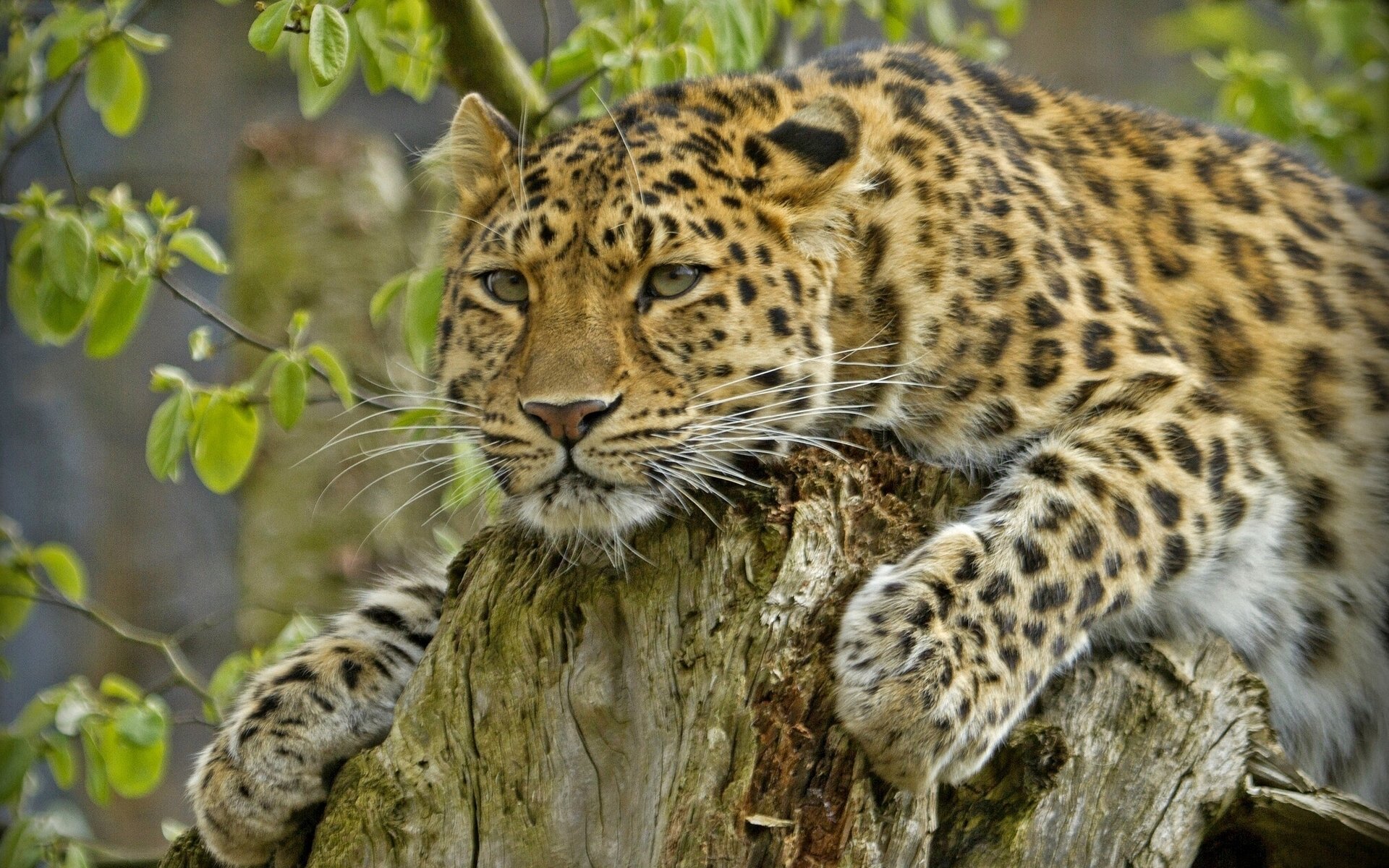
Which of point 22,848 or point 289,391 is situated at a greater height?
point 289,391

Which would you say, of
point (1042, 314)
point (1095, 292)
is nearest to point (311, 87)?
point (1042, 314)

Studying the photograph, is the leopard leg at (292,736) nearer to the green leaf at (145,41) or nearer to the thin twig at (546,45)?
the green leaf at (145,41)

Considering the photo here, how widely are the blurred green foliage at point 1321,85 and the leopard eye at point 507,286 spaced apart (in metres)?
4.77

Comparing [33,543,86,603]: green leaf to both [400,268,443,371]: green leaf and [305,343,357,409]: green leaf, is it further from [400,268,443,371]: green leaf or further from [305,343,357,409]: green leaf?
[400,268,443,371]: green leaf

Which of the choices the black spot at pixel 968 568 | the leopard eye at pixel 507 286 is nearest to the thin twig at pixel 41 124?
the leopard eye at pixel 507 286

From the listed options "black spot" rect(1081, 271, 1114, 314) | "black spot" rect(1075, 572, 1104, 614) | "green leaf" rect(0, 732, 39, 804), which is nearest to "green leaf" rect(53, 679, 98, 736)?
"green leaf" rect(0, 732, 39, 804)

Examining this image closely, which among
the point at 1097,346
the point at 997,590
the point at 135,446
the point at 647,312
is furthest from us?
the point at 135,446

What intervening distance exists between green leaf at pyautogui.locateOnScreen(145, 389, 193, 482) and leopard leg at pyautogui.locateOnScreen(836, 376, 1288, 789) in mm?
2685

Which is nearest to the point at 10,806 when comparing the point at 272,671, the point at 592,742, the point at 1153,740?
the point at 272,671

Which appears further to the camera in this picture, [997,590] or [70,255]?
[70,255]

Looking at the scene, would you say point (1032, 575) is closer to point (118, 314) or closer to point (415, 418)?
point (415, 418)

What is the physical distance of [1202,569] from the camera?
498 centimetres

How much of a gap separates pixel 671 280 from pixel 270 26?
1.50m

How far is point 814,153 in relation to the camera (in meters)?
4.97
